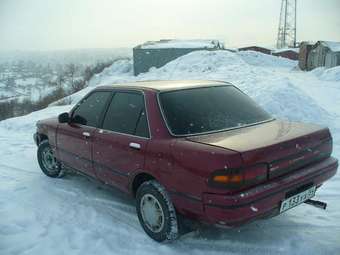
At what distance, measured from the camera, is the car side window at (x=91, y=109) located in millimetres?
4695

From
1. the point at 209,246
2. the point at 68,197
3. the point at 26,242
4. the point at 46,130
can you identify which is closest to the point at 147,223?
the point at 209,246

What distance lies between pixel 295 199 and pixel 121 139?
1.85 m

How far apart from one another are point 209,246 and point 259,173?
A: 99 centimetres

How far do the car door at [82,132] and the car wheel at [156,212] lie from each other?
3.54ft

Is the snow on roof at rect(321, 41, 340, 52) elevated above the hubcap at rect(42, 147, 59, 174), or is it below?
above

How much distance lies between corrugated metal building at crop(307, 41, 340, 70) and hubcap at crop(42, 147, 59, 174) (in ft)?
96.6

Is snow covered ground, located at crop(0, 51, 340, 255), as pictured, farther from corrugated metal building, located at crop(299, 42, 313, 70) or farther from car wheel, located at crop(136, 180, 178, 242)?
corrugated metal building, located at crop(299, 42, 313, 70)

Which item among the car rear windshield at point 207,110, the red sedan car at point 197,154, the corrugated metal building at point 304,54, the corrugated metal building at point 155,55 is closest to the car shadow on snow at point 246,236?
the red sedan car at point 197,154

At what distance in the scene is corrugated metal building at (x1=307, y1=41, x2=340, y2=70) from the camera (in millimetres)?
30750

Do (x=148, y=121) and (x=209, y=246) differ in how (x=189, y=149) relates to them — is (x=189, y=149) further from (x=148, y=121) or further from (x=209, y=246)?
(x=209, y=246)

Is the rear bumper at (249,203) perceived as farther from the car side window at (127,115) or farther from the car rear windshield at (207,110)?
the car side window at (127,115)

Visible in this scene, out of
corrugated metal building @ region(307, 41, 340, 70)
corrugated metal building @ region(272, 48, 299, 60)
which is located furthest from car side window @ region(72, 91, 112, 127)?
corrugated metal building @ region(272, 48, 299, 60)

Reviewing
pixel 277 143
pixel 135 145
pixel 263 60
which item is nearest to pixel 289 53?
pixel 263 60

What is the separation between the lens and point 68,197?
5.11 m
